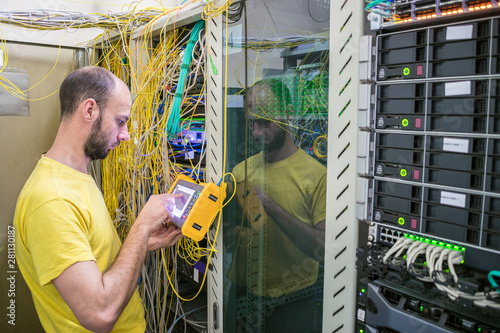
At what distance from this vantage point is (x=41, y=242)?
3.62ft

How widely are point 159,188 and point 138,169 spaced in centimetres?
18

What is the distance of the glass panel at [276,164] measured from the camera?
1255 mm

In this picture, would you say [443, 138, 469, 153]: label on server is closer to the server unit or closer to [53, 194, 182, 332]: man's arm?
the server unit

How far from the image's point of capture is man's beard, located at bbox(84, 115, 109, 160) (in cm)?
132

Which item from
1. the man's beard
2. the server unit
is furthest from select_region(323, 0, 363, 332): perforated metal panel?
the man's beard

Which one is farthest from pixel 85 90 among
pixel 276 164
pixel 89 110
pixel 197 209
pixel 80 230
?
pixel 276 164

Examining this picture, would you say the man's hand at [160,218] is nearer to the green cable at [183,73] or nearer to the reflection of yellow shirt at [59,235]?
the reflection of yellow shirt at [59,235]

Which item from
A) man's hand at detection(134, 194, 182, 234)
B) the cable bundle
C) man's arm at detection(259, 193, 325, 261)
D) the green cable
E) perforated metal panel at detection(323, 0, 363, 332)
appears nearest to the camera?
the cable bundle

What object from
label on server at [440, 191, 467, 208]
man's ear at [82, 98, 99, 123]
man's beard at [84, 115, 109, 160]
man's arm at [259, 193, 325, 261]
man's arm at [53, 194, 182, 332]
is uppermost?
man's ear at [82, 98, 99, 123]

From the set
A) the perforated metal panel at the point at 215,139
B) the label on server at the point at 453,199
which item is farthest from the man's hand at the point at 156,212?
the label on server at the point at 453,199

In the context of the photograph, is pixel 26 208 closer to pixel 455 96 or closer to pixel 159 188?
pixel 159 188

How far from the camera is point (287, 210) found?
1.44 meters

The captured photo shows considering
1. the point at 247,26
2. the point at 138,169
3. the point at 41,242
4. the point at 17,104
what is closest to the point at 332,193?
the point at 247,26

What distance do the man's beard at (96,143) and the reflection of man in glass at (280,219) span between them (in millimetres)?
528
